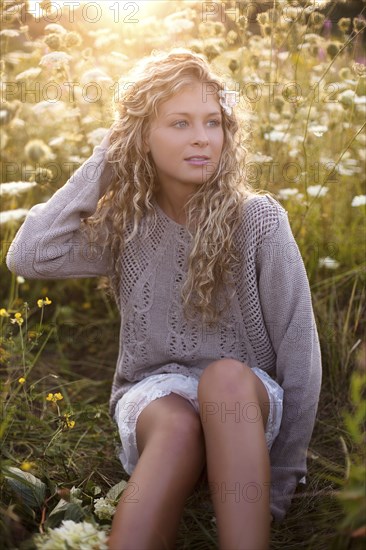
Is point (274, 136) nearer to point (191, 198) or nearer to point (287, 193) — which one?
point (287, 193)

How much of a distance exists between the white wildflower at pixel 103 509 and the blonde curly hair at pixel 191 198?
0.52 metres

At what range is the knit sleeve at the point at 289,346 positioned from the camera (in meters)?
1.84

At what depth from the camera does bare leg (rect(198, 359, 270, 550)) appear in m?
1.46

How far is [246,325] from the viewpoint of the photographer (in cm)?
195

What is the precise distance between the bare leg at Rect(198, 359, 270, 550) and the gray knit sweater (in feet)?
0.70

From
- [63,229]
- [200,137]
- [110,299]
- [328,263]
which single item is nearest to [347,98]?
[328,263]

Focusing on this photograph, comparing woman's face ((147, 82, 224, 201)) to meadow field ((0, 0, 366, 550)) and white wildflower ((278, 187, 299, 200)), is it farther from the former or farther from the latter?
white wildflower ((278, 187, 299, 200))

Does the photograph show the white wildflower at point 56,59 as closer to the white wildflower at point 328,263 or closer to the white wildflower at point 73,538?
the white wildflower at point 328,263

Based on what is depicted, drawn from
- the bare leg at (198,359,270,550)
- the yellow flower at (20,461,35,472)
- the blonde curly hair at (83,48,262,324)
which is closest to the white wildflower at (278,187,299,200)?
the blonde curly hair at (83,48,262,324)

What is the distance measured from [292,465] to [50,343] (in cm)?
128

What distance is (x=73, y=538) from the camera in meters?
1.51

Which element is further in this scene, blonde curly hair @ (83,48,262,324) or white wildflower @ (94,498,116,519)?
blonde curly hair @ (83,48,262,324)

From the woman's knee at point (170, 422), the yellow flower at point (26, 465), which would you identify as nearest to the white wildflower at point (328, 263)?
→ the woman's knee at point (170, 422)

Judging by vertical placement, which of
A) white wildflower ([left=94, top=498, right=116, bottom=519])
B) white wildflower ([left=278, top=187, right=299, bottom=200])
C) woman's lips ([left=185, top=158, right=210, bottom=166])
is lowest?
white wildflower ([left=94, top=498, right=116, bottom=519])
